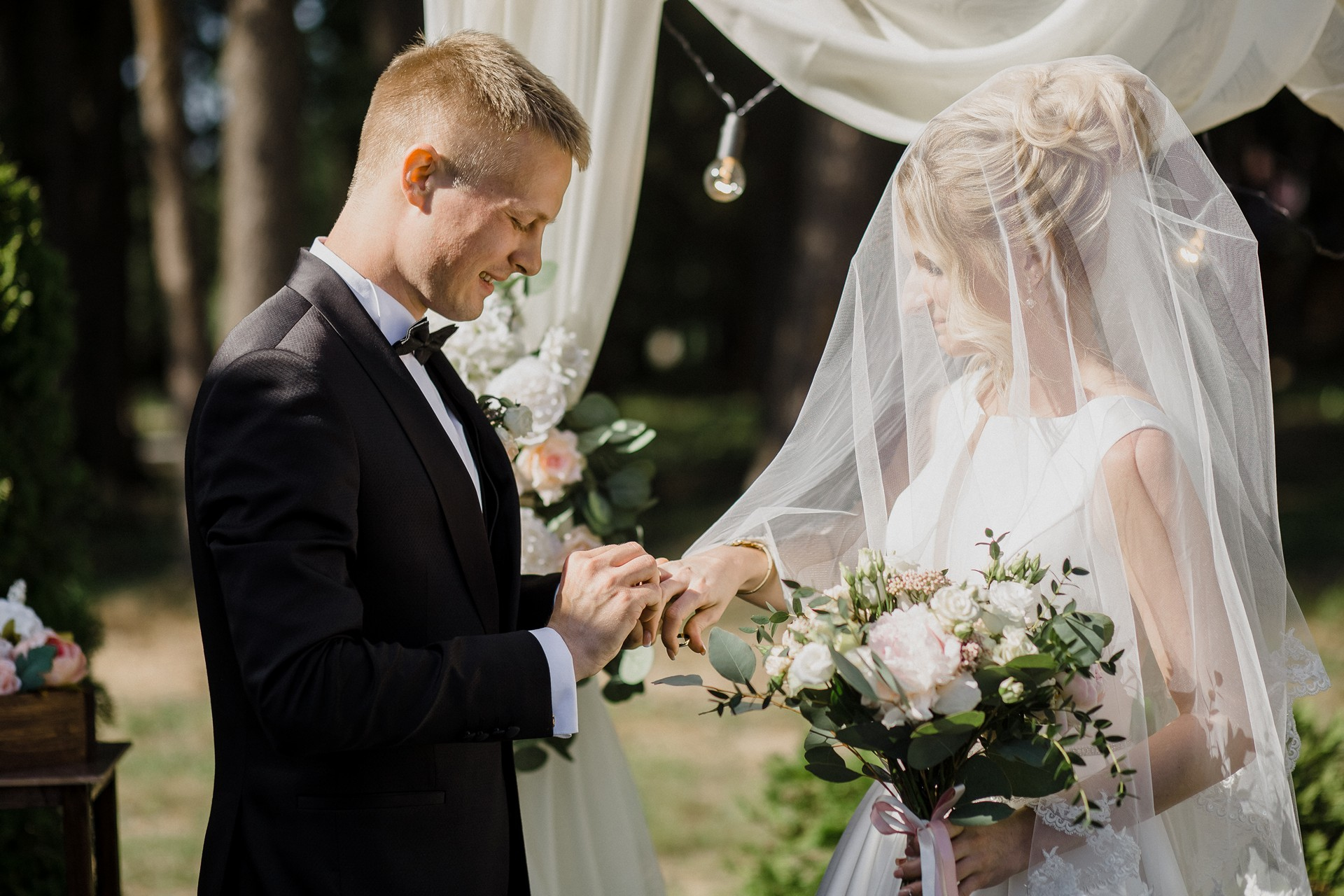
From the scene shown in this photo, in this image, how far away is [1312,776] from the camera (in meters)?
3.30

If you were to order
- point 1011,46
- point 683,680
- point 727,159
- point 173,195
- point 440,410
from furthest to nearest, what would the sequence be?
1. point 173,195
2. point 727,159
3. point 1011,46
4. point 440,410
5. point 683,680

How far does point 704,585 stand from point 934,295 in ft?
2.60

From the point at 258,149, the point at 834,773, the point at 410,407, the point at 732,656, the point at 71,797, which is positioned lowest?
the point at 71,797

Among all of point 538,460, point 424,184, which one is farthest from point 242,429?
point 538,460

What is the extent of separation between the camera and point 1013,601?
189 centimetres

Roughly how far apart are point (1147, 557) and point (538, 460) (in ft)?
5.67

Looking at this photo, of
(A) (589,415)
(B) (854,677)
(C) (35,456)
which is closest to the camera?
(B) (854,677)

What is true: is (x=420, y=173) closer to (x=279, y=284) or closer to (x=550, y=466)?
(x=550, y=466)

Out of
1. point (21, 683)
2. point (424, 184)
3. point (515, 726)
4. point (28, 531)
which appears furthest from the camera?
point (28, 531)

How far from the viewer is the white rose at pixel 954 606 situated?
1.87 meters

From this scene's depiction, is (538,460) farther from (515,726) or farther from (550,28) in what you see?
(515,726)

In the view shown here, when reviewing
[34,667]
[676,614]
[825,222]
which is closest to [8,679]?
[34,667]

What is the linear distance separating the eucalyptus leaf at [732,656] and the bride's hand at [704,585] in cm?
39

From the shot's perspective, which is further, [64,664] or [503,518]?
[64,664]
